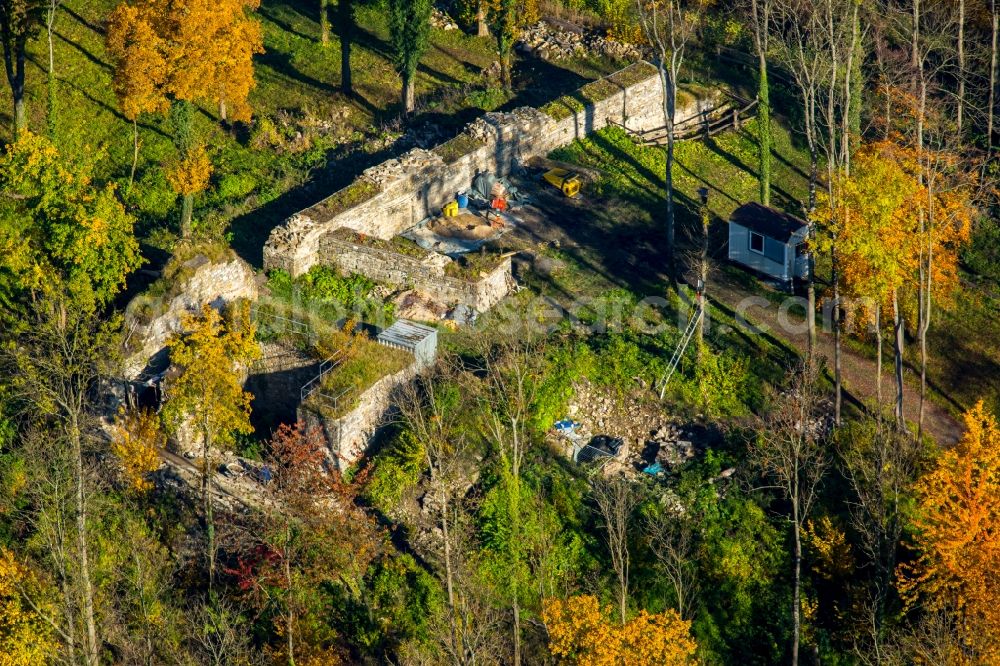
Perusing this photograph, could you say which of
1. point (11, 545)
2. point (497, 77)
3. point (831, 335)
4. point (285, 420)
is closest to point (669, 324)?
point (831, 335)

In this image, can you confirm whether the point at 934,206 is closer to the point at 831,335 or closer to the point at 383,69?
the point at 831,335

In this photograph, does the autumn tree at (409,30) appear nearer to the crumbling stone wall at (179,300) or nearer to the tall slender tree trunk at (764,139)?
the crumbling stone wall at (179,300)

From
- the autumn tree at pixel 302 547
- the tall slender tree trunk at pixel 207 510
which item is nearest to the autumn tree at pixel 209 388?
the tall slender tree trunk at pixel 207 510

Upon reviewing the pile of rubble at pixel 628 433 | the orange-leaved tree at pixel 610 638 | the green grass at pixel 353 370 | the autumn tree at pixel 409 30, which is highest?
the autumn tree at pixel 409 30

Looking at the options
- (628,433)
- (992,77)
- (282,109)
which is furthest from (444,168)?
(992,77)

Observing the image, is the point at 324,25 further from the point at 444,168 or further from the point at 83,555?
the point at 83,555

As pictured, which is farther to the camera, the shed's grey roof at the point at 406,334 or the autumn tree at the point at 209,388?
the shed's grey roof at the point at 406,334
